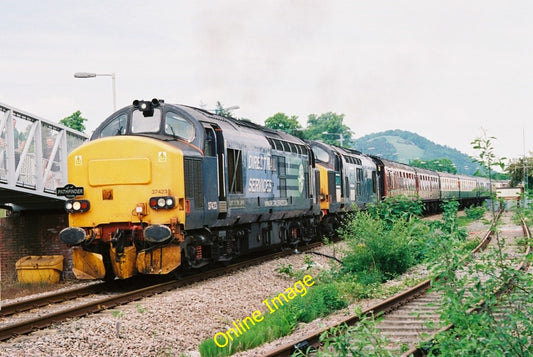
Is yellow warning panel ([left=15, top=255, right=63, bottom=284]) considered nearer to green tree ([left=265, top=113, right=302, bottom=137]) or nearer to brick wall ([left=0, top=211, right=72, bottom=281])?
brick wall ([left=0, top=211, right=72, bottom=281])

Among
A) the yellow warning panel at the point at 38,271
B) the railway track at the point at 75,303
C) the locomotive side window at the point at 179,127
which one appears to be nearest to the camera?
the railway track at the point at 75,303

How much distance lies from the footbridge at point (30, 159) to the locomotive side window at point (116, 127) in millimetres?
2251

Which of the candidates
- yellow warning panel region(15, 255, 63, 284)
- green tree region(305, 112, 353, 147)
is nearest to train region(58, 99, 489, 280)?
yellow warning panel region(15, 255, 63, 284)

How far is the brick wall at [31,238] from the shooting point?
715 inches

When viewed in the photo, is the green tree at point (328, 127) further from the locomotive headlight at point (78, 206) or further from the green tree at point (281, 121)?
the locomotive headlight at point (78, 206)

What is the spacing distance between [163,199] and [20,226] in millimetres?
7197

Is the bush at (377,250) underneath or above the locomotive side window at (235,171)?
underneath

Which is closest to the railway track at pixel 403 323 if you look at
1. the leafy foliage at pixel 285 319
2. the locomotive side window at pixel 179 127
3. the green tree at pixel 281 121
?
the leafy foliage at pixel 285 319

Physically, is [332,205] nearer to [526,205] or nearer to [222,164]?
[222,164]

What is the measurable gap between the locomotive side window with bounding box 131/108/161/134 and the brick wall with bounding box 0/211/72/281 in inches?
202

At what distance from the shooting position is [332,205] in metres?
25.7

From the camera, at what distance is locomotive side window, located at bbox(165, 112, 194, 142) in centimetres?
1452

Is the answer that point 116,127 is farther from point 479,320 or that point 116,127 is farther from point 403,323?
point 479,320

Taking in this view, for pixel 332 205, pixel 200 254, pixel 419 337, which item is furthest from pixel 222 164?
pixel 332 205
